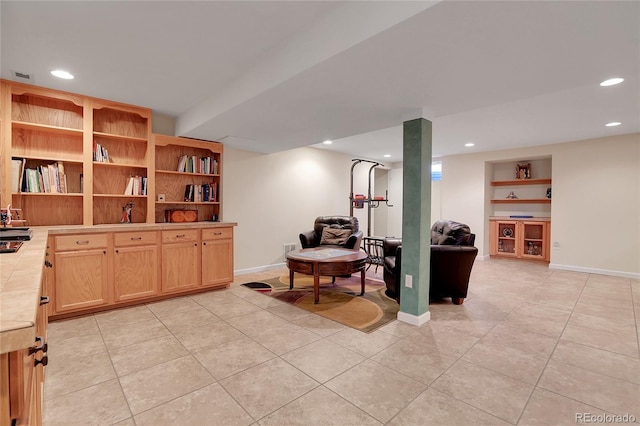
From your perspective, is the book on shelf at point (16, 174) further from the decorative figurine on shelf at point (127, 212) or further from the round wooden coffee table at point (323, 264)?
the round wooden coffee table at point (323, 264)

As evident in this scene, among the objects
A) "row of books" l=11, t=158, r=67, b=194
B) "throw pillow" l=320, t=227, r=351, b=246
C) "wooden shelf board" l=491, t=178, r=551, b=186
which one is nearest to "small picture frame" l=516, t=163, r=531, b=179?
"wooden shelf board" l=491, t=178, r=551, b=186

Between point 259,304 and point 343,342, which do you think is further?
point 259,304

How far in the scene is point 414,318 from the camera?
2.99 meters

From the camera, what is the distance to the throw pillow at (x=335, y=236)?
16.7ft

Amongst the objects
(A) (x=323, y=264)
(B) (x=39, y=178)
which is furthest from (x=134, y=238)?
(A) (x=323, y=264)

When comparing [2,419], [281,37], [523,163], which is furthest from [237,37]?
[523,163]

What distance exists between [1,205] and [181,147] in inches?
81.2

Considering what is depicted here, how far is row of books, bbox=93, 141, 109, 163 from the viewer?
3543mm

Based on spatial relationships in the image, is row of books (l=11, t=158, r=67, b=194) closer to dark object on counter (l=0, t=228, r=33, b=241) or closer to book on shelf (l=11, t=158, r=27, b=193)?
book on shelf (l=11, t=158, r=27, b=193)

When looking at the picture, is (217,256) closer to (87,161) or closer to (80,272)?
(80,272)

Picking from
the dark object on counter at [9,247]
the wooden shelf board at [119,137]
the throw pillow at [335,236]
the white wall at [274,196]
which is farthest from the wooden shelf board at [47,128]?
the throw pillow at [335,236]

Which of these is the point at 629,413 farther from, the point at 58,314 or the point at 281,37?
the point at 58,314

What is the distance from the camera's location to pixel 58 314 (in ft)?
9.74

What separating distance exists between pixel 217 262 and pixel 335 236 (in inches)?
80.2
